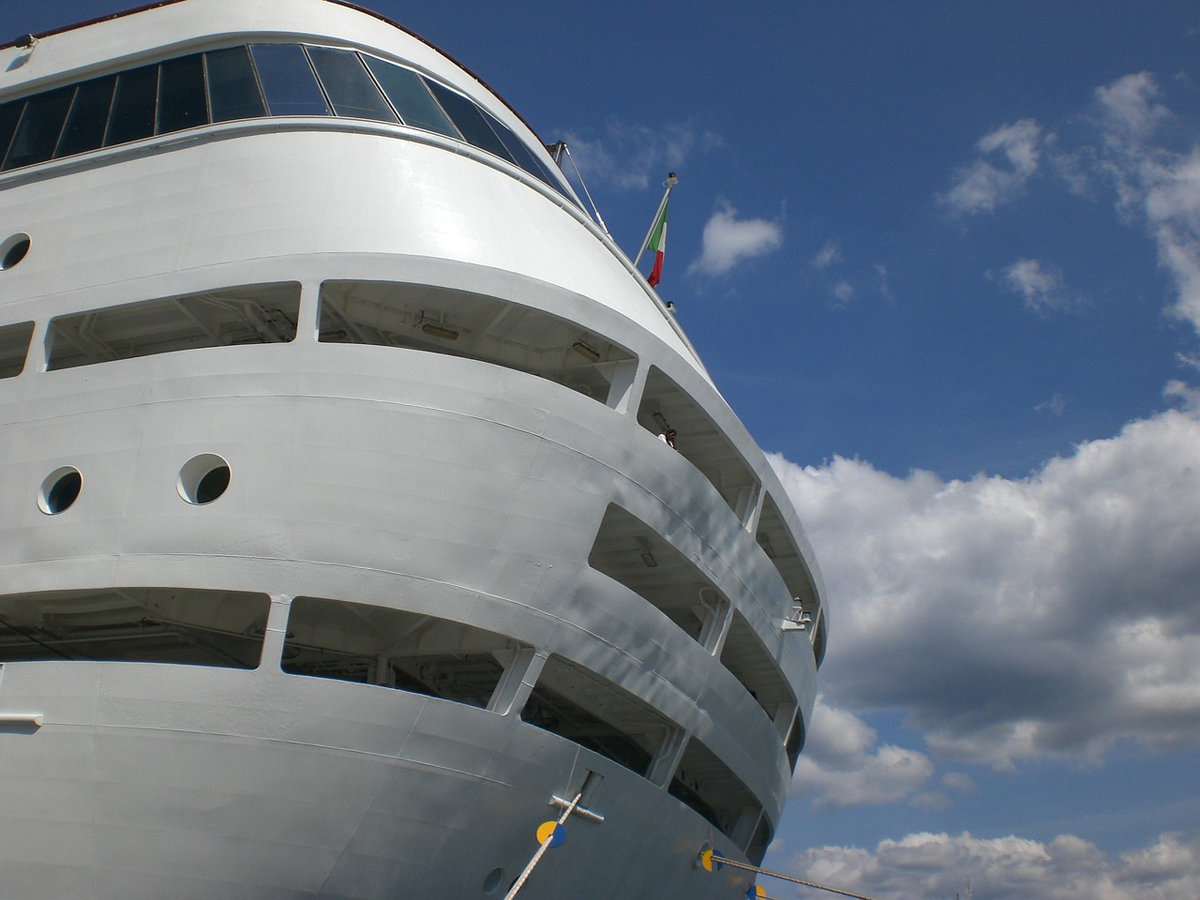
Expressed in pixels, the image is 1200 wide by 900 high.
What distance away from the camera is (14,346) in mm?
11734

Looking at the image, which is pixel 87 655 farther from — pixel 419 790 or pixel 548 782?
pixel 548 782

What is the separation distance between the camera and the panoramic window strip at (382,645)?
9.62 m

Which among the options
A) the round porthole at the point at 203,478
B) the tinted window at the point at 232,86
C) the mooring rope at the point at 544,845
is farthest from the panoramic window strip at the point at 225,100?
the mooring rope at the point at 544,845

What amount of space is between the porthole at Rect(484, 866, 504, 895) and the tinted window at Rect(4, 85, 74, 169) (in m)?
10.2

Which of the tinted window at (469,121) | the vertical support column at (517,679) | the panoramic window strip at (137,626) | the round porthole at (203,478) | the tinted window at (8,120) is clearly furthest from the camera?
the tinted window at (469,121)

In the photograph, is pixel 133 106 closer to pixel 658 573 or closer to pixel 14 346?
pixel 14 346

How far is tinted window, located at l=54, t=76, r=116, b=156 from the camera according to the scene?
12.8m

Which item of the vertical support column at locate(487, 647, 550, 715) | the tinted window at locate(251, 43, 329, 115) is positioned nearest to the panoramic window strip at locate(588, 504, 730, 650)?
the vertical support column at locate(487, 647, 550, 715)

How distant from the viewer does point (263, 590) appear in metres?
8.62

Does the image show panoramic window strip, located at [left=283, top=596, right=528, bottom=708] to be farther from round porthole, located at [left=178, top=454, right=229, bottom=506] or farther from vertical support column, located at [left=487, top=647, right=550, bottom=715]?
round porthole, located at [left=178, top=454, right=229, bottom=506]

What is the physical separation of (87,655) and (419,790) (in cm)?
434

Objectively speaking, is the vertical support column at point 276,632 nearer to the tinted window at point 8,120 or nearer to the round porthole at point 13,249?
the round porthole at point 13,249

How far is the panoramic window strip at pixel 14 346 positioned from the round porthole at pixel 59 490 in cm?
219

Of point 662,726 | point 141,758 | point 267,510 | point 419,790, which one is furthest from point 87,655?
point 662,726
